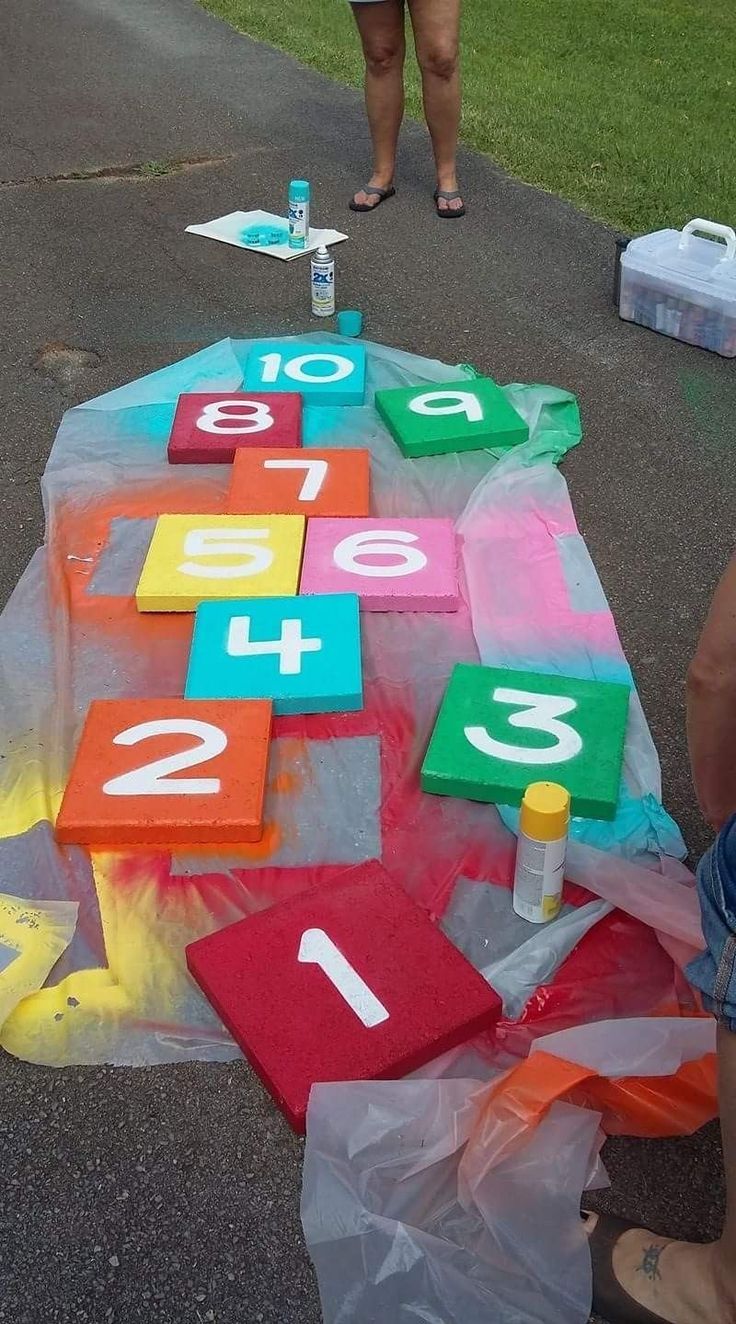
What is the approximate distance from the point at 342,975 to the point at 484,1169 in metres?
0.47

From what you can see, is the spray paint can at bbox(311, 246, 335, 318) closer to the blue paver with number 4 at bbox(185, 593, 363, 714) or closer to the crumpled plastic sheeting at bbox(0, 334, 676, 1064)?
the crumpled plastic sheeting at bbox(0, 334, 676, 1064)

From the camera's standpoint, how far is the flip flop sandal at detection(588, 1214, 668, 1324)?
1617 mm

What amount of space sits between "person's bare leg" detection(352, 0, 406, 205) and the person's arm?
14.3ft

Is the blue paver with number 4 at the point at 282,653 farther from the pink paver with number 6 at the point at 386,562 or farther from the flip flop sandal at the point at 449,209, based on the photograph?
the flip flop sandal at the point at 449,209

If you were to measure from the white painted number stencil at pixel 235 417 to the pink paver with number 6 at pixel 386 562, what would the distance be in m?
0.63

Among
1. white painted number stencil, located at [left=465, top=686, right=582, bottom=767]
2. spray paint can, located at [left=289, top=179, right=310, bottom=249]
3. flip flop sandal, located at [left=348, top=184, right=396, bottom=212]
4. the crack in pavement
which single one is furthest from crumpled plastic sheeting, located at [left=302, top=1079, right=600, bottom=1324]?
the crack in pavement

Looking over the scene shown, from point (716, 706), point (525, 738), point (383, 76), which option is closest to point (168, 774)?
point (525, 738)

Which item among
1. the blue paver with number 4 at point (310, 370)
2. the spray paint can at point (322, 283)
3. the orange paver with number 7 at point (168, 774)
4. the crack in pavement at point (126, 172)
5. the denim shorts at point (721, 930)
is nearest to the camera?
the denim shorts at point (721, 930)

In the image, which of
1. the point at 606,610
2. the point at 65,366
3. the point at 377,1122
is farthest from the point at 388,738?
the point at 65,366

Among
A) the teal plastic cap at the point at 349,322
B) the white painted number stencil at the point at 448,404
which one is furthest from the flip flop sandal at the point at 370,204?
the white painted number stencil at the point at 448,404

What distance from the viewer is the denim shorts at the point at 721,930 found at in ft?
4.67

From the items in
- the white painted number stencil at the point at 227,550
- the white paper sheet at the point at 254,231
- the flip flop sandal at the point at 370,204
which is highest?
the flip flop sandal at the point at 370,204

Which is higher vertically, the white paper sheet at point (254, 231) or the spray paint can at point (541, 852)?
the white paper sheet at point (254, 231)

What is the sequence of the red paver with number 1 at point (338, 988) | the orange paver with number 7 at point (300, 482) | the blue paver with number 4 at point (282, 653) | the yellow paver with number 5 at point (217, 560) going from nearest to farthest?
the red paver with number 1 at point (338, 988), the blue paver with number 4 at point (282, 653), the yellow paver with number 5 at point (217, 560), the orange paver with number 7 at point (300, 482)
